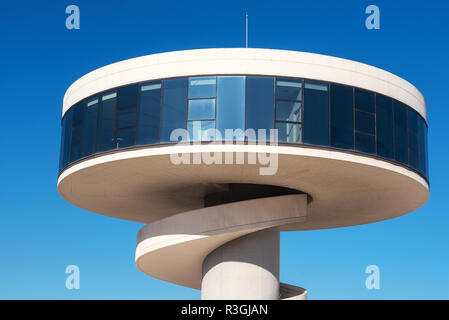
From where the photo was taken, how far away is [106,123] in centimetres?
2509

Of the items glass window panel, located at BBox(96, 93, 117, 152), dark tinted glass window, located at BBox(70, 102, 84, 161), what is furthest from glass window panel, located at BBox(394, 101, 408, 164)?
dark tinted glass window, located at BBox(70, 102, 84, 161)

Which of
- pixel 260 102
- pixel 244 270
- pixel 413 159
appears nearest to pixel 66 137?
pixel 260 102

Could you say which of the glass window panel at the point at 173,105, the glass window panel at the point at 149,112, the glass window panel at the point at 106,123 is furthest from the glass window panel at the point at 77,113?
the glass window panel at the point at 173,105

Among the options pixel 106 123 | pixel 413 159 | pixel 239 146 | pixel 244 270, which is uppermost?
pixel 106 123

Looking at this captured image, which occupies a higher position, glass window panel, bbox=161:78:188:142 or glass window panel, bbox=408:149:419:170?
glass window panel, bbox=161:78:188:142

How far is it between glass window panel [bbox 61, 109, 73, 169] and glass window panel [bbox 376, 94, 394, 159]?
38.8 ft

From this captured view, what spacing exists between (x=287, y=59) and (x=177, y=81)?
12.9ft

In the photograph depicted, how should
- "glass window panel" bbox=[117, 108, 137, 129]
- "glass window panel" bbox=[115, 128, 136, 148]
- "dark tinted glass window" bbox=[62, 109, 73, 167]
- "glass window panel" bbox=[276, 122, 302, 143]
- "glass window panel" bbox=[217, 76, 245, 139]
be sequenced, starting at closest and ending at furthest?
"glass window panel" bbox=[276, 122, 302, 143] → "glass window panel" bbox=[217, 76, 245, 139] → "glass window panel" bbox=[115, 128, 136, 148] → "glass window panel" bbox=[117, 108, 137, 129] → "dark tinted glass window" bbox=[62, 109, 73, 167]

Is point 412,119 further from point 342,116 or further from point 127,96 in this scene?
point 127,96

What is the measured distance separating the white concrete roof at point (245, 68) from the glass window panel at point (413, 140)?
1690 mm

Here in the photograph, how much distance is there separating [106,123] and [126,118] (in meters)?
0.93

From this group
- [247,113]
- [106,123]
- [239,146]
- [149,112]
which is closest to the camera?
[239,146]

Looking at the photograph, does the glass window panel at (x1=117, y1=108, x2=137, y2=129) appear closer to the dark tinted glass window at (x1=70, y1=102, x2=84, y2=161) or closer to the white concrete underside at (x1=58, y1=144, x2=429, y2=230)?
the white concrete underside at (x1=58, y1=144, x2=429, y2=230)

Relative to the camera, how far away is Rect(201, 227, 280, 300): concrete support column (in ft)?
89.8
